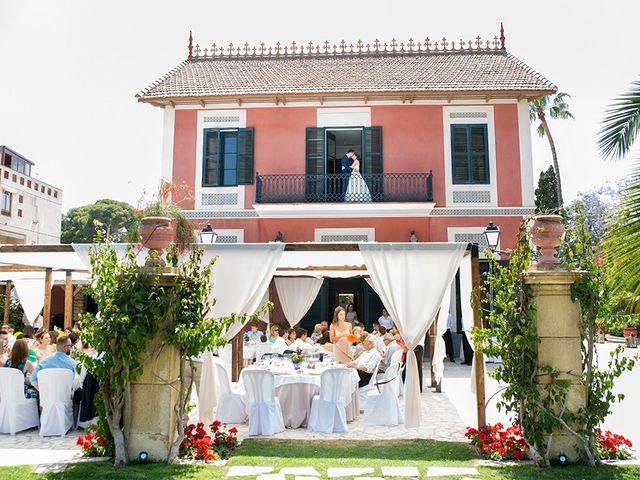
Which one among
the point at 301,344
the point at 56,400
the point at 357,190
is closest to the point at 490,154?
the point at 357,190

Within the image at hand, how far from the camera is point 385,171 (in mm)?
14234

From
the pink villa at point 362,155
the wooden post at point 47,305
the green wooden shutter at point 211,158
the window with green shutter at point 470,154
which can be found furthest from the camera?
the green wooden shutter at point 211,158

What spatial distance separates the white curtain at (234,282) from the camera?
243 inches

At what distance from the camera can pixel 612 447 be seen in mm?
5109

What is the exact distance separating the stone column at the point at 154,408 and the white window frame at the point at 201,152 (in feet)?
30.4

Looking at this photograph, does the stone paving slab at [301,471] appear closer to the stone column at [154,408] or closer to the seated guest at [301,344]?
the stone column at [154,408]

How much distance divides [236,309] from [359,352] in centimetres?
312

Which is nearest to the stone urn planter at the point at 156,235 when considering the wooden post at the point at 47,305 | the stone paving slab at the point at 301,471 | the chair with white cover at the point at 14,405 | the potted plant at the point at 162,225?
the potted plant at the point at 162,225

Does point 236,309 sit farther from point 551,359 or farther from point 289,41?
point 289,41

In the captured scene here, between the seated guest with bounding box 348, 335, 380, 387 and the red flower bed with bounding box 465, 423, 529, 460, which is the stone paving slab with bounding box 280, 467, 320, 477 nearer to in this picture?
the red flower bed with bounding box 465, 423, 529, 460

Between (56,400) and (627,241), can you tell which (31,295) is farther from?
(627,241)

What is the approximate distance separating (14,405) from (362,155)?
1033cm

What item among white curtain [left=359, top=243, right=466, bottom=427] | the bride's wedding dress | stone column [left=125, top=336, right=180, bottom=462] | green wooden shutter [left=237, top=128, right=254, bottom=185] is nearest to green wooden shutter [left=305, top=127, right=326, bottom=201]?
the bride's wedding dress

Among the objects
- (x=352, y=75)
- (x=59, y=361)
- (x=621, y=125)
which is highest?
(x=352, y=75)
